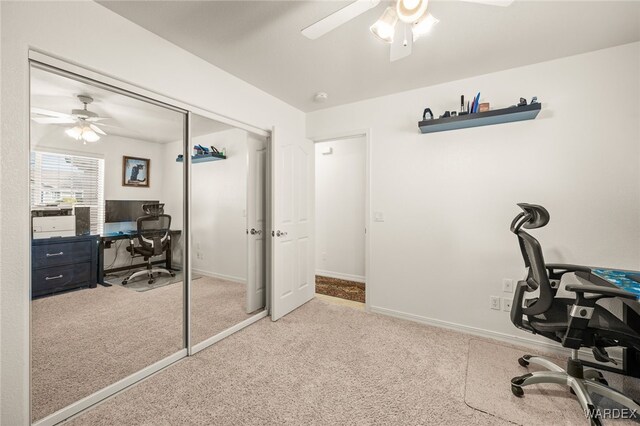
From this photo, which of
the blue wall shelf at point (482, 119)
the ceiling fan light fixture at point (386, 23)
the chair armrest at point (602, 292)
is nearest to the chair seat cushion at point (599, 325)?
the chair armrest at point (602, 292)

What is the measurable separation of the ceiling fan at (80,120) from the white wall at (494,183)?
7.91ft

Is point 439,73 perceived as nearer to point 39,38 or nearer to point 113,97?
point 113,97

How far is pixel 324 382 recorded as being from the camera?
1.91 m

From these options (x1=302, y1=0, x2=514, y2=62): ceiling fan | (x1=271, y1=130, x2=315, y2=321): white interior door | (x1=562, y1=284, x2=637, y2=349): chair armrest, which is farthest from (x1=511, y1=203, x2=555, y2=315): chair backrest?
(x1=271, y1=130, x2=315, y2=321): white interior door

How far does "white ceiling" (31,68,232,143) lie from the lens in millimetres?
1508

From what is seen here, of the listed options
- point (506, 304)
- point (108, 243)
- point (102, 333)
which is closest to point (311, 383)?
point (102, 333)

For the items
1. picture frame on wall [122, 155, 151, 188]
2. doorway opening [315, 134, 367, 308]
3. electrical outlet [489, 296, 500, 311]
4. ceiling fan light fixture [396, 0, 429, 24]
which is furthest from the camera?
doorway opening [315, 134, 367, 308]

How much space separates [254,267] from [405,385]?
185 centimetres

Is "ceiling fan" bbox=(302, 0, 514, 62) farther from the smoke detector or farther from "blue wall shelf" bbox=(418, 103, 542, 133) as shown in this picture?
the smoke detector

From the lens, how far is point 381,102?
121 inches

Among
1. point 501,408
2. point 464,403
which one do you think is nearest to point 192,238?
point 464,403

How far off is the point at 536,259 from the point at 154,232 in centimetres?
276

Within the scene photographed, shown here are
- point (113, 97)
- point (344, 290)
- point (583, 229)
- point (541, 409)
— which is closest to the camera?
point (541, 409)

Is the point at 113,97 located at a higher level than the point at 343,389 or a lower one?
higher
